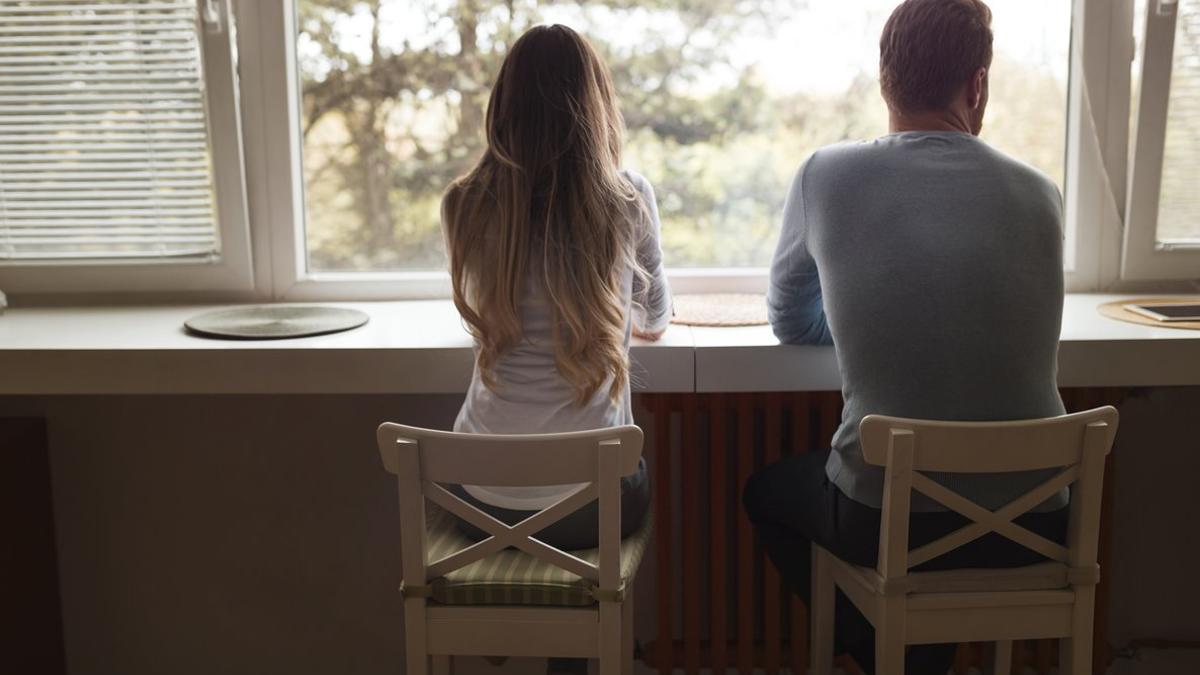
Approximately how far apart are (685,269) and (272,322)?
828 millimetres

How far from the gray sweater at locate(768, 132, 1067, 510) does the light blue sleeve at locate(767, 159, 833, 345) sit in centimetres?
8

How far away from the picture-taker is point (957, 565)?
5.05 ft

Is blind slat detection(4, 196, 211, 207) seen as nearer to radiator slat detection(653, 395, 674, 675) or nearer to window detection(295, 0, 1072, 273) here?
window detection(295, 0, 1072, 273)

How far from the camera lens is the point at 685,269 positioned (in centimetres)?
230

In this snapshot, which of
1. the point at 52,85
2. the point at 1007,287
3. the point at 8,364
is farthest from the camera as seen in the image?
the point at 52,85

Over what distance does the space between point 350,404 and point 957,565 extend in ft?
4.06

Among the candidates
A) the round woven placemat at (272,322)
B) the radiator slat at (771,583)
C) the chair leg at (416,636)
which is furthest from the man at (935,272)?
the round woven placemat at (272,322)

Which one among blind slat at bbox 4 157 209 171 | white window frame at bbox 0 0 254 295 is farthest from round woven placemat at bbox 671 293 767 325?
blind slat at bbox 4 157 209 171

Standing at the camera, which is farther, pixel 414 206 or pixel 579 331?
pixel 414 206

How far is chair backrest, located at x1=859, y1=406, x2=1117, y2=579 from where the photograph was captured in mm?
1385

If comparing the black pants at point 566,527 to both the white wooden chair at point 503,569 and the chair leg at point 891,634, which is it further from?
the chair leg at point 891,634

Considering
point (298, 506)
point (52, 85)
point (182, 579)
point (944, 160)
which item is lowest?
point (182, 579)

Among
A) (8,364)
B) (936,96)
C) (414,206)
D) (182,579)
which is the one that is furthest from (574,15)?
(182,579)

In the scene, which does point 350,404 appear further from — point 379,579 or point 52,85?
point 52,85
